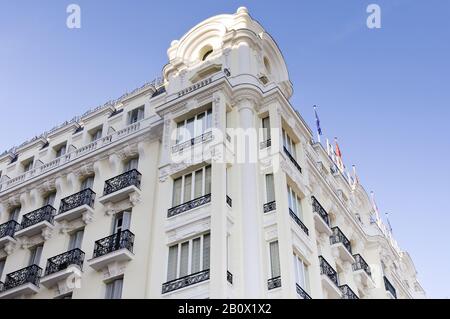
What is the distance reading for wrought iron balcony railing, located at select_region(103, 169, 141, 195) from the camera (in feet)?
90.2

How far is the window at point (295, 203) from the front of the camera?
85.9 ft

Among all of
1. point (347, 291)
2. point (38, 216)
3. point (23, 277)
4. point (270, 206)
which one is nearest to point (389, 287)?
point (347, 291)

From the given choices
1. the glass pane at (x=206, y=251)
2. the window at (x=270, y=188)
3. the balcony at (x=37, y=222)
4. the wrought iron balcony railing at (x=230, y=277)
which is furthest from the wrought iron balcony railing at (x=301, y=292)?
the balcony at (x=37, y=222)

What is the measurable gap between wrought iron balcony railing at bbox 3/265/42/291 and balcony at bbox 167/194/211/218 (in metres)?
6.77

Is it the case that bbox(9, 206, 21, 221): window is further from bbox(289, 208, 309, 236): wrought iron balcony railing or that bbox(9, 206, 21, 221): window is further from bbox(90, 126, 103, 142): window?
bbox(289, 208, 309, 236): wrought iron balcony railing

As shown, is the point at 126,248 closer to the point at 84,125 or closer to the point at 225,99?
the point at 225,99

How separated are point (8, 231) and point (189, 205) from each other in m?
11.0

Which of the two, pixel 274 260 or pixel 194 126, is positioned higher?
pixel 194 126

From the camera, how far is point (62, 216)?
1112 inches

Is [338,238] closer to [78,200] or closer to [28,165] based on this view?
[78,200]

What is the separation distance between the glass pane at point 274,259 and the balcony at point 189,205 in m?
3.00

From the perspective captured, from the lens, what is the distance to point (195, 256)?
22781 mm

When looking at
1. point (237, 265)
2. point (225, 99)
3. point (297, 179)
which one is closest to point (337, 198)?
point (297, 179)

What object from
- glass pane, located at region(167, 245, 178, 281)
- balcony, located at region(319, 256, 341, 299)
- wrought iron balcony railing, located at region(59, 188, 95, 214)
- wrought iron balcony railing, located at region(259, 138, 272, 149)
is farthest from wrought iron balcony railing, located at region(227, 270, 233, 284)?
wrought iron balcony railing, located at region(59, 188, 95, 214)
